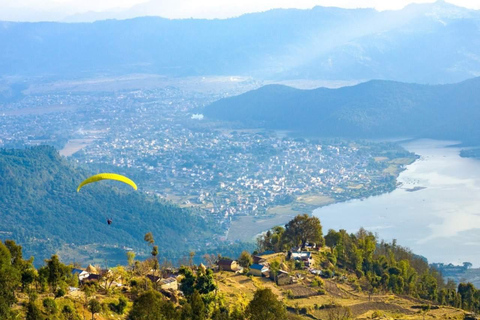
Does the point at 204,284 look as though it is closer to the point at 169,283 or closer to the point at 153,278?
the point at 169,283

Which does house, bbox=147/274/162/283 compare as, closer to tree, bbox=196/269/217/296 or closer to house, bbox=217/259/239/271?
tree, bbox=196/269/217/296

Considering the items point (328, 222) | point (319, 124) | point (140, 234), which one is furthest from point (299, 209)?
point (319, 124)

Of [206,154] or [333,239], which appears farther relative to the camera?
[206,154]

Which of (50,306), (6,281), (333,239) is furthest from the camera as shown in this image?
(333,239)

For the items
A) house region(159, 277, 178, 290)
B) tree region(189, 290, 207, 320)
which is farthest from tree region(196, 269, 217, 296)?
tree region(189, 290, 207, 320)

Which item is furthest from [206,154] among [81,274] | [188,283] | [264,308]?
[264,308]

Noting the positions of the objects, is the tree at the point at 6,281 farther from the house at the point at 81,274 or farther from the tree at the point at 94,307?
the house at the point at 81,274

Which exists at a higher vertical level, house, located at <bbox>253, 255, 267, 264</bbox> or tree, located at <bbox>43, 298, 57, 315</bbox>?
tree, located at <bbox>43, 298, 57, 315</bbox>
